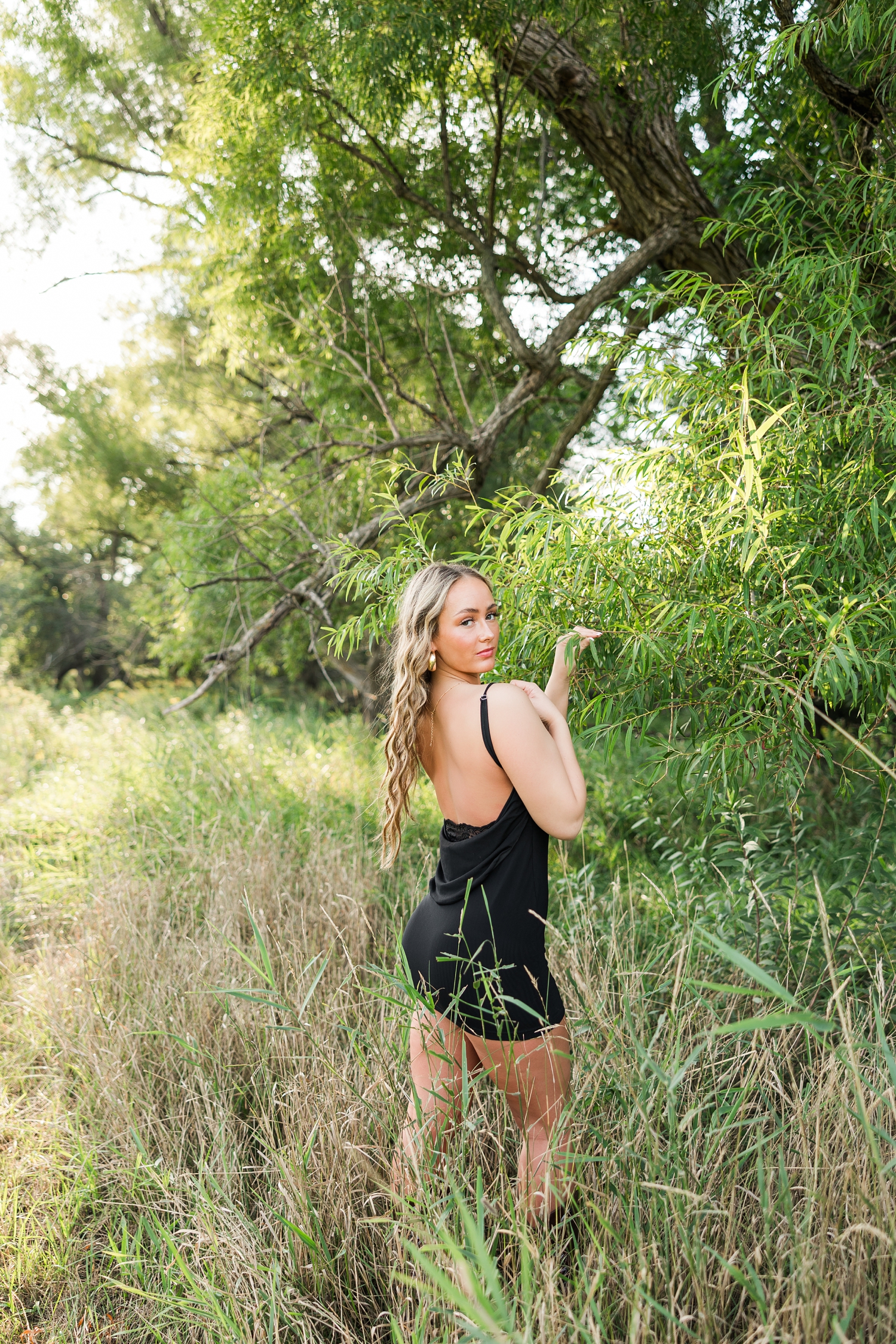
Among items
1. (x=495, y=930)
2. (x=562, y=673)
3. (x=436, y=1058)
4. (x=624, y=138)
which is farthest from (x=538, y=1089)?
(x=624, y=138)

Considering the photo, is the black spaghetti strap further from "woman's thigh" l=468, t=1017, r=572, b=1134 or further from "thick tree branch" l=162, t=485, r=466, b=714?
"thick tree branch" l=162, t=485, r=466, b=714

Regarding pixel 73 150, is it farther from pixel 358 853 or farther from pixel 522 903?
pixel 522 903

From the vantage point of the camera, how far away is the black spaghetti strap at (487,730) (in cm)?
187

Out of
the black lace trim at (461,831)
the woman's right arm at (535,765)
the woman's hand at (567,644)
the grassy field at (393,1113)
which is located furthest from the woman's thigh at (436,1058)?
the woman's hand at (567,644)

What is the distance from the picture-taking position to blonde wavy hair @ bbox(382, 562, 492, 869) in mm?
2072

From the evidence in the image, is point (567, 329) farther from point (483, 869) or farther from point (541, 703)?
point (483, 869)

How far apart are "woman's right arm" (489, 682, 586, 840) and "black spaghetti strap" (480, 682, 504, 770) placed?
Answer: 0.01 metres

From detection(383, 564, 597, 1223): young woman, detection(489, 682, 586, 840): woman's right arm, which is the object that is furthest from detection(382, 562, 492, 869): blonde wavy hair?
detection(489, 682, 586, 840): woman's right arm

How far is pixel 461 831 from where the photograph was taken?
2035mm

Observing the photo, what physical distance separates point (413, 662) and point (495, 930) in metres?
0.70

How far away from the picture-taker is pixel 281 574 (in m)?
5.18

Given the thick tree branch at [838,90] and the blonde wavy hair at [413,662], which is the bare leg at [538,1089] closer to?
the blonde wavy hair at [413,662]

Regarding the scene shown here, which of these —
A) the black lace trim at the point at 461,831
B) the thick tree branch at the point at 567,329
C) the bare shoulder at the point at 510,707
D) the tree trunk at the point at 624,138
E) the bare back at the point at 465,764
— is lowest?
the black lace trim at the point at 461,831

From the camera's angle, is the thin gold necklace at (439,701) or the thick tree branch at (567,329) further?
the thick tree branch at (567,329)
